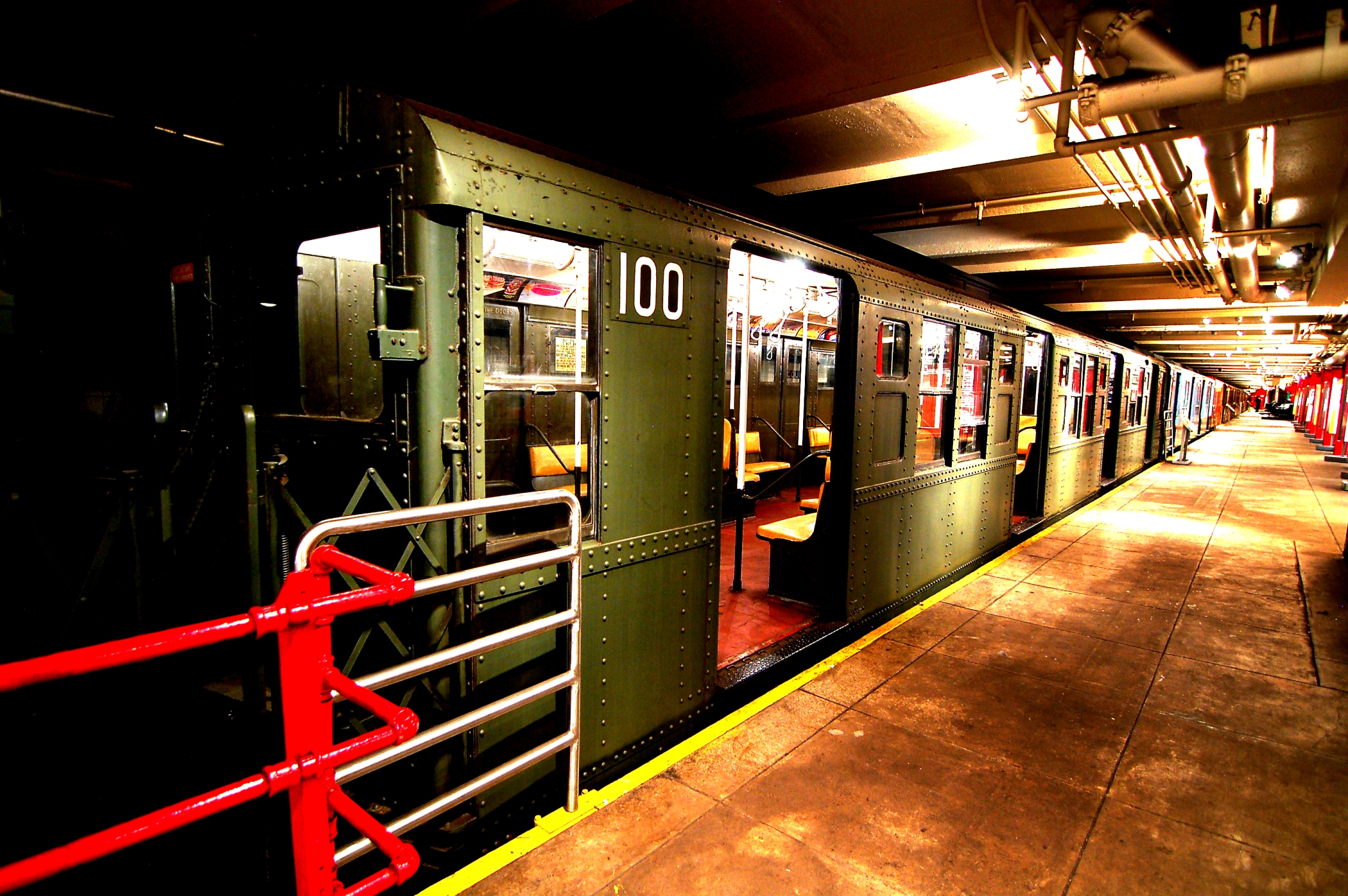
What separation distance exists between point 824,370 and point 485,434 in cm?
1046

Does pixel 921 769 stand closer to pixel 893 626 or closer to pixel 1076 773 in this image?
pixel 1076 773

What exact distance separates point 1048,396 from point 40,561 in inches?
403

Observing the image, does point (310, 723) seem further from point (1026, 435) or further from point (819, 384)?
point (819, 384)

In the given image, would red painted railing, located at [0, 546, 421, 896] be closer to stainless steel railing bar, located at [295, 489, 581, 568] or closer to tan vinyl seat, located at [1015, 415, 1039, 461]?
stainless steel railing bar, located at [295, 489, 581, 568]

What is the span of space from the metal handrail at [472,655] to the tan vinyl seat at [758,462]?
7.13 metres

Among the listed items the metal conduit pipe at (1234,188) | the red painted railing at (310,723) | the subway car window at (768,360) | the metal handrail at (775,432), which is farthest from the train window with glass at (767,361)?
the red painted railing at (310,723)

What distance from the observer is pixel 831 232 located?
19.0 feet

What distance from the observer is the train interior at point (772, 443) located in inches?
191

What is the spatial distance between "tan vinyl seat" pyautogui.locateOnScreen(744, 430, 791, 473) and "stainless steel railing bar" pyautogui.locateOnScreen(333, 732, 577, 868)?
7241mm

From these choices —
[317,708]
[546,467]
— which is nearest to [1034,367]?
[546,467]

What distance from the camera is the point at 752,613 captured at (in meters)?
5.34

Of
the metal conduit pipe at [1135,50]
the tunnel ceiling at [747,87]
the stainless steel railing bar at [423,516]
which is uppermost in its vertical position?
the tunnel ceiling at [747,87]

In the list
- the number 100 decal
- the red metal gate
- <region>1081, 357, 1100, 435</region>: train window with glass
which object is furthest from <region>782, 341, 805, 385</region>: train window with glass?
the red metal gate

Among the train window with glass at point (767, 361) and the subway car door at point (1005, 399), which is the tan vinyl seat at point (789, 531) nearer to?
the subway car door at point (1005, 399)
